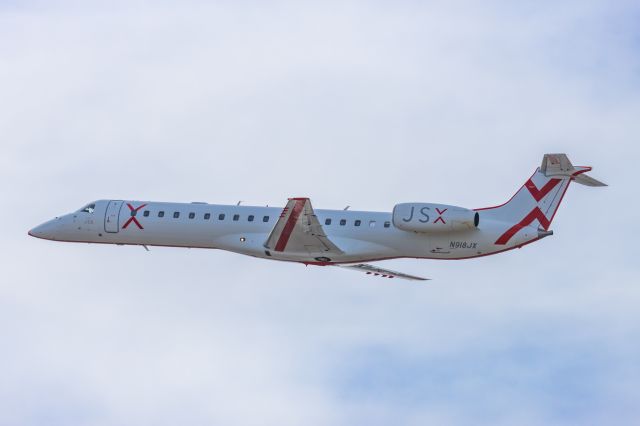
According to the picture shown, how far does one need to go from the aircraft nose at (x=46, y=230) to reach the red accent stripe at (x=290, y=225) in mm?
10811

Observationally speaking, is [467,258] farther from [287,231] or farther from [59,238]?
[59,238]

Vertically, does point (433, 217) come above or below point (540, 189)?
below

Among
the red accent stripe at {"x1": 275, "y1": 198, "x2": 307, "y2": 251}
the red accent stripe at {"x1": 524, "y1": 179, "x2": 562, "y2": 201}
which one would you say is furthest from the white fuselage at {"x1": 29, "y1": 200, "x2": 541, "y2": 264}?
the red accent stripe at {"x1": 524, "y1": 179, "x2": 562, "y2": 201}

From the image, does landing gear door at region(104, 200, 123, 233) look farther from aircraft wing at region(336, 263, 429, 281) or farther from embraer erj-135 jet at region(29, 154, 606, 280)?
aircraft wing at region(336, 263, 429, 281)

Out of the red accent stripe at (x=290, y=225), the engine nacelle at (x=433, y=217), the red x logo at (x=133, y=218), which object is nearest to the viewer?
the red accent stripe at (x=290, y=225)

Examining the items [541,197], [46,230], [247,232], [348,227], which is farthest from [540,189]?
[46,230]

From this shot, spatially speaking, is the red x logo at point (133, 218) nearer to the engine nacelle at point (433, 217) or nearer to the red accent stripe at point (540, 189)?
the engine nacelle at point (433, 217)

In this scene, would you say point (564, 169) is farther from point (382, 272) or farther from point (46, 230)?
point (46, 230)

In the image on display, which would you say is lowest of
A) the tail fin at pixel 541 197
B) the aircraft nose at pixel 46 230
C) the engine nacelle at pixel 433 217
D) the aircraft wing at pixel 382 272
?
the aircraft wing at pixel 382 272

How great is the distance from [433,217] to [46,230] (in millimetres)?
16860

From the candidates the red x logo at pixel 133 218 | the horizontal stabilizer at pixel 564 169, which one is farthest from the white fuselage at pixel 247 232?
the horizontal stabilizer at pixel 564 169

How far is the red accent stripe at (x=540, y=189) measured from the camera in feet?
156

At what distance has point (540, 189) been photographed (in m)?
47.8

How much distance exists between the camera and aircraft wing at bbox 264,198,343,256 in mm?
46812
